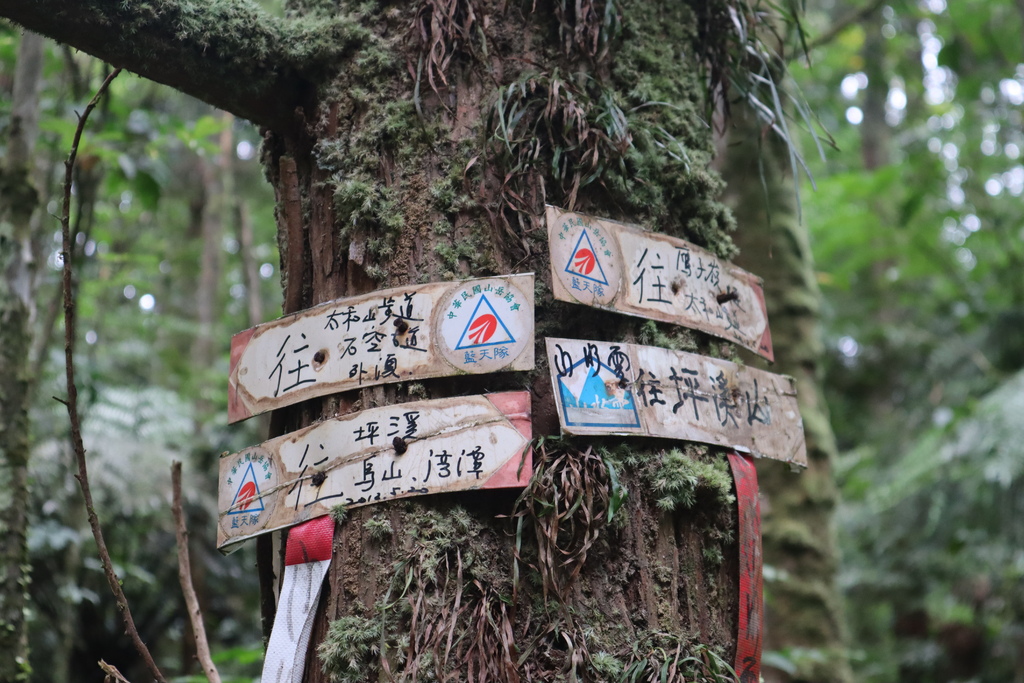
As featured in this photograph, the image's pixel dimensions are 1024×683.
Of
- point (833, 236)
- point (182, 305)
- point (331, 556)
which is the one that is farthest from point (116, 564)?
point (182, 305)

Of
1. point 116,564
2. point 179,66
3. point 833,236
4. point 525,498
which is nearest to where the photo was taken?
point 525,498

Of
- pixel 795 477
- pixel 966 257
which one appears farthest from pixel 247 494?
pixel 966 257

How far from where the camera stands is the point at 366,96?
178cm

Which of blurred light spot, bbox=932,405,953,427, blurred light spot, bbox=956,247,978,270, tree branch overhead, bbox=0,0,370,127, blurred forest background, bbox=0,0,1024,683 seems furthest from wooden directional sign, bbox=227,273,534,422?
blurred light spot, bbox=956,247,978,270

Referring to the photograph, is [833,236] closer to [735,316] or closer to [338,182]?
[735,316]

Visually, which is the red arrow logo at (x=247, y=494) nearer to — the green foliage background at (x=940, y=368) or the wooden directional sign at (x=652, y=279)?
the wooden directional sign at (x=652, y=279)

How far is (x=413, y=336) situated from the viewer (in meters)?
1.59

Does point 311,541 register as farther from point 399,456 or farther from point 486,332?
point 486,332

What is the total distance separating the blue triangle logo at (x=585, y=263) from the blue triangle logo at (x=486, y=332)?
0.58 feet

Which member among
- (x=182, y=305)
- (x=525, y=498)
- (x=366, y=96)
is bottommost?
(x=525, y=498)

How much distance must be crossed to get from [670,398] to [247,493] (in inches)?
36.3

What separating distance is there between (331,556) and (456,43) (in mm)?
1116

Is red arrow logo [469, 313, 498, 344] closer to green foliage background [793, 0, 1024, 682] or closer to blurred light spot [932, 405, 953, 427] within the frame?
green foliage background [793, 0, 1024, 682]

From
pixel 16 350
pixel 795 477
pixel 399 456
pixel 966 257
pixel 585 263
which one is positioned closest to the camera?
pixel 399 456
